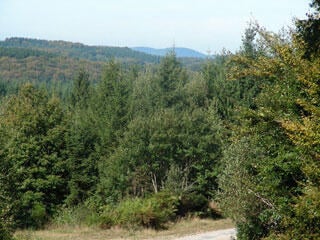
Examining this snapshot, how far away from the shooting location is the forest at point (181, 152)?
14922mm

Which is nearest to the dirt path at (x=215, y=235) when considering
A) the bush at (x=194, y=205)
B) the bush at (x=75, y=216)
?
the bush at (x=194, y=205)

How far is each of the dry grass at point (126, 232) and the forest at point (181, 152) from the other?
2.96ft

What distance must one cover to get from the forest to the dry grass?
0.90 metres

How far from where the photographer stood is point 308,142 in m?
10.8

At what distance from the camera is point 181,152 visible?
34531 mm

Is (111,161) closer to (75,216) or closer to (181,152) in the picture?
(75,216)

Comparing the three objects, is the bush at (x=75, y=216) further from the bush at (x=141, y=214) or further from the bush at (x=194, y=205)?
the bush at (x=194, y=205)

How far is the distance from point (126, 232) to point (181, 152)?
358 inches

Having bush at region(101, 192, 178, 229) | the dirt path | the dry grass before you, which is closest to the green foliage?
the dry grass

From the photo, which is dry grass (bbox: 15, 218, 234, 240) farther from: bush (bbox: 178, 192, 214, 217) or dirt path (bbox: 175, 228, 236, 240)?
bush (bbox: 178, 192, 214, 217)

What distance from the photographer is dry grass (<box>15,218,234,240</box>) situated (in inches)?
1025

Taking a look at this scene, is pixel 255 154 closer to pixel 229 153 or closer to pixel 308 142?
pixel 229 153

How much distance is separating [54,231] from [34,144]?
9768 millimetres

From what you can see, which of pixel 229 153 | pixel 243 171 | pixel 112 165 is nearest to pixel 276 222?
pixel 243 171
